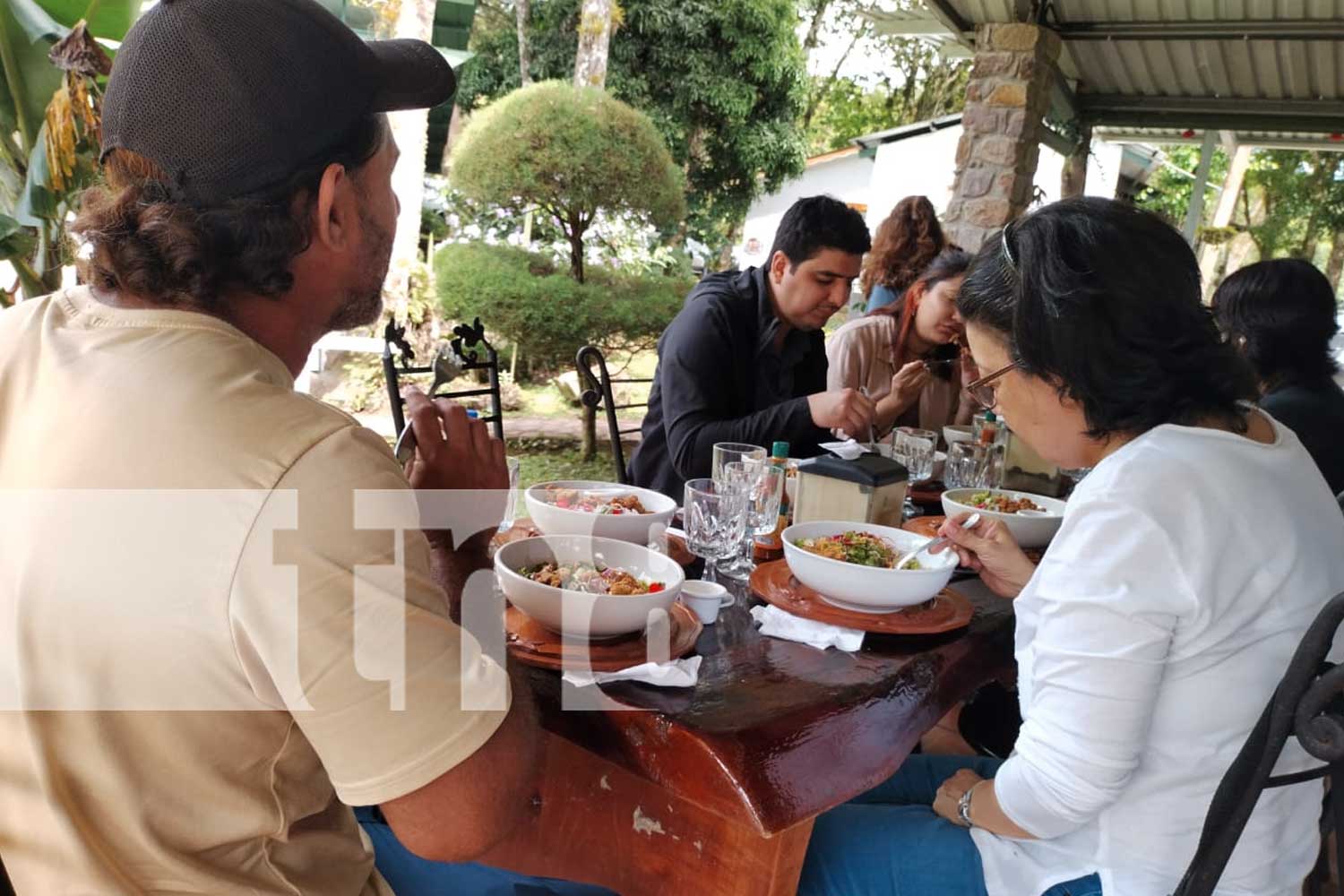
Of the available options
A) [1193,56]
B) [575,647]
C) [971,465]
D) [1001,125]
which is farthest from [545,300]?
[575,647]

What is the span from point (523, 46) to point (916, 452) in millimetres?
11978

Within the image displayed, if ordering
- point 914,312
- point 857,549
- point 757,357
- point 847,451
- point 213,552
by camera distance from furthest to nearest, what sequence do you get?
point 914,312 < point 757,357 < point 847,451 < point 857,549 < point 213,552

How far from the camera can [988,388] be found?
155 cm

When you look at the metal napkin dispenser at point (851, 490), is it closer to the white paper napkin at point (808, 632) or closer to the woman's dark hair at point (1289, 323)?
the white paper napkin at point (808, 632)

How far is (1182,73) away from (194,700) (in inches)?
274

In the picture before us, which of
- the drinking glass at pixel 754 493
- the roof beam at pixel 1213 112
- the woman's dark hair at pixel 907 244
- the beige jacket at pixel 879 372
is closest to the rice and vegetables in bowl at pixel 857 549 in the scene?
the drinking glass at pixel 754 493

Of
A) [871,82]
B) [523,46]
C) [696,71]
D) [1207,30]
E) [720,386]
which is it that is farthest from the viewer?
[871,82]

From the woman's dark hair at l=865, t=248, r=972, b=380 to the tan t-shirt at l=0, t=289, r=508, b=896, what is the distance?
295 cm

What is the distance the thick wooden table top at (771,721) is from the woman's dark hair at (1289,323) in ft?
6.39

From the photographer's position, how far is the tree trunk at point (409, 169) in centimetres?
770

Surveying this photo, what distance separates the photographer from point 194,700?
892 mm

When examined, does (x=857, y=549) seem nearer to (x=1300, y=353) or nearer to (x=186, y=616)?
(x=186, y=616)

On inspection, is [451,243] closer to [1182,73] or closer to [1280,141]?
[1182,73]

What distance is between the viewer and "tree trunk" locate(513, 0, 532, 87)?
12516mm
